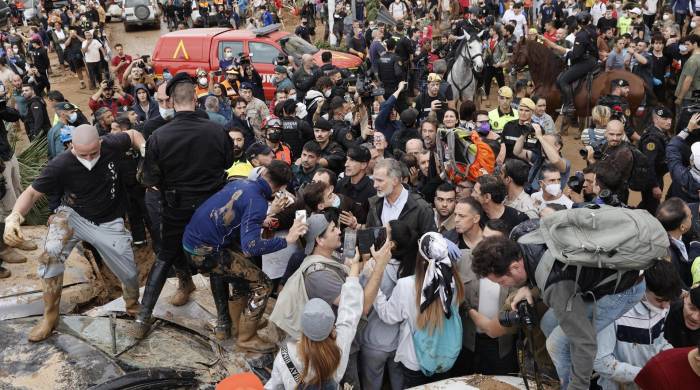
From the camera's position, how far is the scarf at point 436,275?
391 cm

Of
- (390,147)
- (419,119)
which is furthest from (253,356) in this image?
(419,119)

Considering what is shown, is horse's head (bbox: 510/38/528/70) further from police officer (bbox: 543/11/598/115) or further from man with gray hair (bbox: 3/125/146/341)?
man with gray hair (bbox: 3/125/146/341)

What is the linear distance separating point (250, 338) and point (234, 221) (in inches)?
39.7

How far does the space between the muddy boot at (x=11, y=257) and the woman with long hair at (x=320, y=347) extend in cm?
384

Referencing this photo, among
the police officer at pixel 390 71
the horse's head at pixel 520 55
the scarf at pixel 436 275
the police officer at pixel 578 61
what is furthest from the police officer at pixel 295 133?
the horse's head at pixel 520 55

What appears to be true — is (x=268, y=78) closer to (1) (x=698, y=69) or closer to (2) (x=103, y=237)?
(1) (x=698, y=69)

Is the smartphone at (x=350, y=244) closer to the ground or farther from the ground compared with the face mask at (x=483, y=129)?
farther from the ground

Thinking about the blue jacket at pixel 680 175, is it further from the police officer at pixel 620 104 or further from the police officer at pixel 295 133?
the police officer at pixel 295 133

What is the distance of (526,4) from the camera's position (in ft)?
65.5

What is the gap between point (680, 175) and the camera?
6.30 metres

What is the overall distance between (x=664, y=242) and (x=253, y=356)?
10.0ft

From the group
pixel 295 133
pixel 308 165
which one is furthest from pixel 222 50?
pixel 308 165

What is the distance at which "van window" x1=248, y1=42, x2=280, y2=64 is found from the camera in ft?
48.2

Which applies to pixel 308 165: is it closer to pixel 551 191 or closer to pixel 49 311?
pixel 551 191
